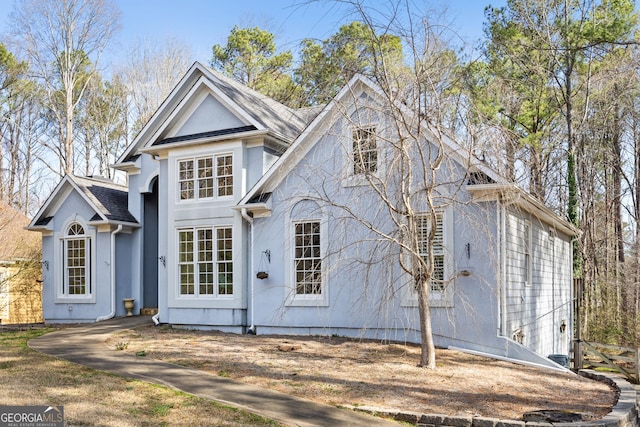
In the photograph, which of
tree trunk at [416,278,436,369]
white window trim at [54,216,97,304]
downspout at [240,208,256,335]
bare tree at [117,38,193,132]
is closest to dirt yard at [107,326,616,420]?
tree trunk at [416,278,436,369]

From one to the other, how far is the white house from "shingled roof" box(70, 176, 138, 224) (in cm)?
7

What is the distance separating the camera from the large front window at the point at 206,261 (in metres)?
16.0

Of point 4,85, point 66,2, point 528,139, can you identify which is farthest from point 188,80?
point 4,85

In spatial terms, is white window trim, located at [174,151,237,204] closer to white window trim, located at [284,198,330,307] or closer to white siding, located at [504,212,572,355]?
white window trim, located at [284,198,330,307]

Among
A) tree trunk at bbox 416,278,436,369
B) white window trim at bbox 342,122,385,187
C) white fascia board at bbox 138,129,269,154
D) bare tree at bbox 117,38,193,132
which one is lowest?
tree trunk at bbox 416,278,436,369

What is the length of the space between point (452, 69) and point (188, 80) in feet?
31.5

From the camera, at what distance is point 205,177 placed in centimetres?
1642

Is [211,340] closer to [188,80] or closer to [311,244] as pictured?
[311,244]

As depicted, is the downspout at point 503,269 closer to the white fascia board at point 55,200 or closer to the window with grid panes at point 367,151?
the window with grid panes at point 367,151

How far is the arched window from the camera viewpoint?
1906cm

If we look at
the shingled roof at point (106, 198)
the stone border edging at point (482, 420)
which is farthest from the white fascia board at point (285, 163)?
the stone border edging at point (482, 420)

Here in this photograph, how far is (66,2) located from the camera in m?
28.4

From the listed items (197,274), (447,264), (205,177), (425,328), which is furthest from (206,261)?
(425,328)

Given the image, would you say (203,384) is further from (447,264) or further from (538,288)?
(538,288)
